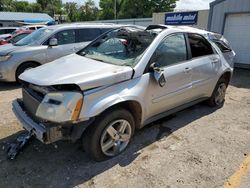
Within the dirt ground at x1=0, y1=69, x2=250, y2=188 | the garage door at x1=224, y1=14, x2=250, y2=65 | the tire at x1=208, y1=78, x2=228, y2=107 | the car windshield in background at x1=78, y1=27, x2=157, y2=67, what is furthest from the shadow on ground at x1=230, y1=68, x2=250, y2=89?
the car windshield in background at x1=78, y1=27, x2=157, y2=67

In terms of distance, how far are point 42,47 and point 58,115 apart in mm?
5064

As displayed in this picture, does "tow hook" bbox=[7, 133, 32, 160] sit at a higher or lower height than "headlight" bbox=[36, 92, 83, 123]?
lower

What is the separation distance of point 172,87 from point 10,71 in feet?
16.6

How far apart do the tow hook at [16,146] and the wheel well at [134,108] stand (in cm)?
144

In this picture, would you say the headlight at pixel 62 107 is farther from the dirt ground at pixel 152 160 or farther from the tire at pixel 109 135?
the dirt ground at pixel 152 160

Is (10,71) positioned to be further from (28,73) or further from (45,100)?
(45,100)

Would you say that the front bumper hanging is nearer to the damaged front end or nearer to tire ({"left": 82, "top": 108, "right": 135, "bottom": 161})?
the damaged front end

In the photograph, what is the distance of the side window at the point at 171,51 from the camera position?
370 cm

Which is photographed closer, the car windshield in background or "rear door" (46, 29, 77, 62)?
the car windshield in background

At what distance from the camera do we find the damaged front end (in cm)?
275

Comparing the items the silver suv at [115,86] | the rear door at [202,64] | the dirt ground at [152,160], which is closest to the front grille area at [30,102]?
the silver suv at [115,86]

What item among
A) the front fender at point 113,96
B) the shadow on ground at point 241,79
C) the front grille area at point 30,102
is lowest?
the shadow on ground at point 241,79

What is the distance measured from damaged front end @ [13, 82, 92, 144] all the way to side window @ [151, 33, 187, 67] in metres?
1.40

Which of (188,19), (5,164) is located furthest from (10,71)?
(188,19)
